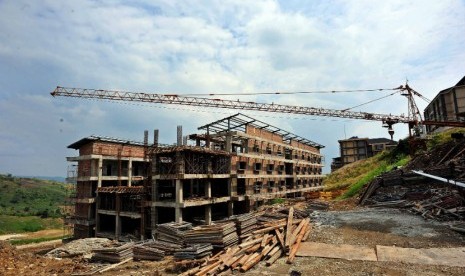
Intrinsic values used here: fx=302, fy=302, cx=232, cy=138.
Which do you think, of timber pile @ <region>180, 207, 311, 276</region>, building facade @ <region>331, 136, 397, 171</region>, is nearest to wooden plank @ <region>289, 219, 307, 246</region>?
timber pile @ <region>180, 207, 311, 276</region>

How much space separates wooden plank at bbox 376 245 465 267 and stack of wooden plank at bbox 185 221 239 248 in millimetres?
Result: 6151

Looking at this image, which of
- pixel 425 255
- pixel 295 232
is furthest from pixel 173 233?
pixel 425 255

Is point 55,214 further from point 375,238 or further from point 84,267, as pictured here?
point 375,238

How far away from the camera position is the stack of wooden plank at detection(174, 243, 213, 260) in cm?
1275

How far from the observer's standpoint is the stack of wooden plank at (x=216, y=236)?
44.1ft

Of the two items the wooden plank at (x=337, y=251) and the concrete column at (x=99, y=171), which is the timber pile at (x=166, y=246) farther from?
the concrete column at (x=99, y=171)

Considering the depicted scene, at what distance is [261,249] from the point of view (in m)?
12.9

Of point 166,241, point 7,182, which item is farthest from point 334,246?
point 7,182

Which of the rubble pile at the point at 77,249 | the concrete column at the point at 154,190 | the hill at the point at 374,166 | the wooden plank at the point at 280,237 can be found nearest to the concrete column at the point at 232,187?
the concrete column at the point at 154,190

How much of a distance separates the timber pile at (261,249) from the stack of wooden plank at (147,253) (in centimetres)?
314

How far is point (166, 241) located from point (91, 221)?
30424 mm

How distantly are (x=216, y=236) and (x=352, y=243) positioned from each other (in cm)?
612

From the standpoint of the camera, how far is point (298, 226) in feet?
50.9

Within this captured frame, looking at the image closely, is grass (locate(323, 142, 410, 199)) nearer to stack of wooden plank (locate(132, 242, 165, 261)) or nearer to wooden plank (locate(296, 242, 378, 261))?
wooden plank (locate(296, 242, 378, 261))
